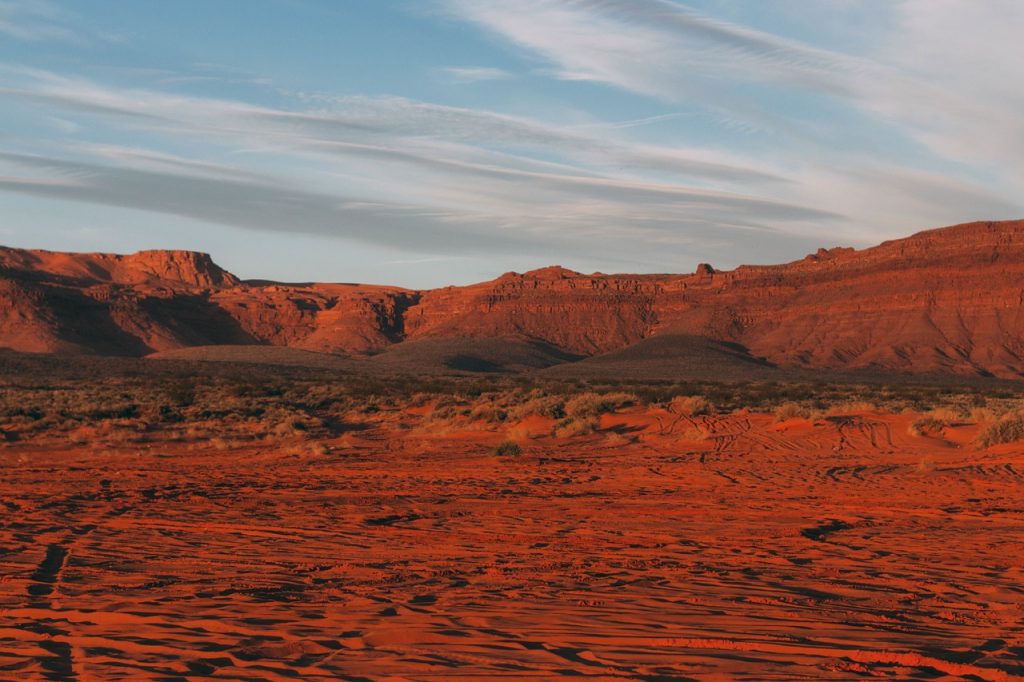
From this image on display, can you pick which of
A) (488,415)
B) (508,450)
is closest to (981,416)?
(508,450)

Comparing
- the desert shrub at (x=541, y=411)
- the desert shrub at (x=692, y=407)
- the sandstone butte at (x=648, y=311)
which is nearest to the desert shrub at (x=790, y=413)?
the desert shrub at (x=692, y=407)

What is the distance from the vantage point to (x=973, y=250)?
99688 mm

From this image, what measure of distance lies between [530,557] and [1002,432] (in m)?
14.0

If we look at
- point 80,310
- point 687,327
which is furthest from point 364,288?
point 687,327

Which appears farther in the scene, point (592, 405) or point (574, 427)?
point (592, 405)

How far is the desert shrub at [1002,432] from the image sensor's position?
1975 cm

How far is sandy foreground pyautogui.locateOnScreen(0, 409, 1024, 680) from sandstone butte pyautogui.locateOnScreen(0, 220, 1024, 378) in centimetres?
7506

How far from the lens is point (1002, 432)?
1983cm

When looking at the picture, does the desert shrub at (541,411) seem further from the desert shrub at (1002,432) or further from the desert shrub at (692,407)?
the desert shrub at (1002,432)

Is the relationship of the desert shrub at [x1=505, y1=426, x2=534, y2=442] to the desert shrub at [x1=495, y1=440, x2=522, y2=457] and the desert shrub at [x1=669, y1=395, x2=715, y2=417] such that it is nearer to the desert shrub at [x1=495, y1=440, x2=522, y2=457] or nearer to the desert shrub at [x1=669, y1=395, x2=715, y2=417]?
the desert shrub at [x1=495, y1=440, x2=522, y2=457]

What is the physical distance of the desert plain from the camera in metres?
5.90

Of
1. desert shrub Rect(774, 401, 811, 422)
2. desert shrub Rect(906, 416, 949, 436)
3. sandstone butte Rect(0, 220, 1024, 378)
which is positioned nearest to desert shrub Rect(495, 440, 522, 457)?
desert shrub Rect(774, 401, 811, 422)

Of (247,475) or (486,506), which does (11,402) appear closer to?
(247,475)

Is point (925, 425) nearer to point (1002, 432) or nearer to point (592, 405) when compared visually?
point (1002, 432)
